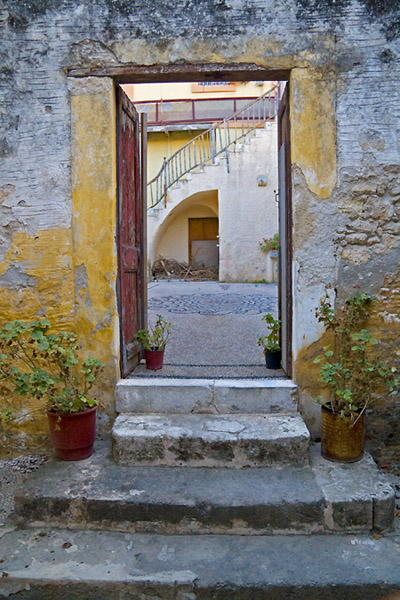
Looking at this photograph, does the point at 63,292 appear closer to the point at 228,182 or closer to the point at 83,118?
the point at 83,118

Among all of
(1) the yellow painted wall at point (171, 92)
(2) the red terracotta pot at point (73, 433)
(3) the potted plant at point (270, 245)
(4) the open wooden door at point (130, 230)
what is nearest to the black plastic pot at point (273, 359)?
(4) the open wooden door at point (130, 230)

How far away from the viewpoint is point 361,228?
11.4ft

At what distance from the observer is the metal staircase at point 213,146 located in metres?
13.9

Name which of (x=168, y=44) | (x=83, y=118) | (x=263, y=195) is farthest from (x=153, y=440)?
(x=263, y=195)

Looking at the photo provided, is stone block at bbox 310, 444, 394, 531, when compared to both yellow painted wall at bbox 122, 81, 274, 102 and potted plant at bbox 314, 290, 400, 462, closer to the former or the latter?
potted plant at bbox 314, 290, 400, 462

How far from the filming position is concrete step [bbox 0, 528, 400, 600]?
91.0 inches

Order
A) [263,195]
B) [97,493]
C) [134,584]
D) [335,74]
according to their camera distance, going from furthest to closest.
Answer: [263,195] < [335,74] < [97,493] < [134,584]

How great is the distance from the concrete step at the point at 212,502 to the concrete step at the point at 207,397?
1.89ft

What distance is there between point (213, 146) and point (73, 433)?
12.4m

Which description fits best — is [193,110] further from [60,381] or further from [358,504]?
[358,504]

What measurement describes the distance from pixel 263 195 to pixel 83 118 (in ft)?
35.2

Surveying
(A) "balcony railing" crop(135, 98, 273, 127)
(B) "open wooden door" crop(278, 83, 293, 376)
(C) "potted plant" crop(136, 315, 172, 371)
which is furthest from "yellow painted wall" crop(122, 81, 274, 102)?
(C) "potted plant" crop(136, 315, 172, 371)

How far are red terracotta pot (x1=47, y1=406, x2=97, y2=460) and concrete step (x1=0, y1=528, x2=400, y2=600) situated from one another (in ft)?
1.98

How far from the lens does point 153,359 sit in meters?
4.08
